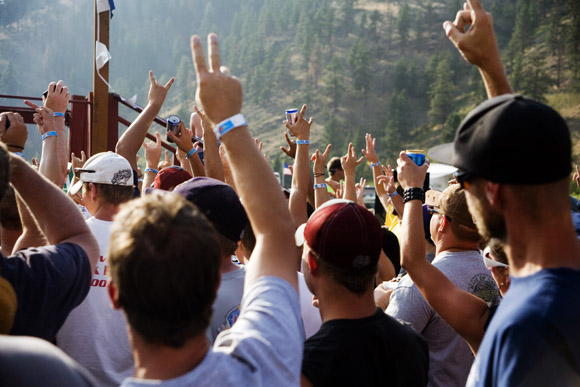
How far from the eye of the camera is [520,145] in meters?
1.65

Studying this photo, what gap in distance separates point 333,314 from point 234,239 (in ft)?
2.09

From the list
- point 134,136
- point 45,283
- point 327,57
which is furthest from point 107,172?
point 327,57

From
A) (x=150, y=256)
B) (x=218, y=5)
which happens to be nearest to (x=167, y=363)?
(x=150, y=256)

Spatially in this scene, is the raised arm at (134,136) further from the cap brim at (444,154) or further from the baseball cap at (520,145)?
the baseball cap at (520,145)

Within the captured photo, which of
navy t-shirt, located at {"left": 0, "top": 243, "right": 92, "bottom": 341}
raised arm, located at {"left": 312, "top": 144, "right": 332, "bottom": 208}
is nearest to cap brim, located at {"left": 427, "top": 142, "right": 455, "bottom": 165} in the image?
navy t-shirt, located at {"left": 0, "top": 243, "right": 92, "bottom": 341}

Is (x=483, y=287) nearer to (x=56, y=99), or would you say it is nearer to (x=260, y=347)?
(x=260, y=347)

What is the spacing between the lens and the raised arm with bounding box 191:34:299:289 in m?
1.73

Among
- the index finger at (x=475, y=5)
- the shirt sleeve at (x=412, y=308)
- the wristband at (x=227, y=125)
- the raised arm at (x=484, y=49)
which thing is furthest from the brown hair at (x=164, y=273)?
the shirt sleeve at (x=412, y=308)

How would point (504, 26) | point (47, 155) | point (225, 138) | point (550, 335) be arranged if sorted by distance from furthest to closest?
point (504, 26), point (47, 155), point (225, 138), point (550, 335)

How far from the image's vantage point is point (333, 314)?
2.26 m

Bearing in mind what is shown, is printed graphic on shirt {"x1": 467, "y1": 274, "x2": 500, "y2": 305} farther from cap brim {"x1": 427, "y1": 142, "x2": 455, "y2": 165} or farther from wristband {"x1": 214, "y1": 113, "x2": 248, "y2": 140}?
wristband {"x1": 214, "y1": 113, "x2": 248, "y2": 140}

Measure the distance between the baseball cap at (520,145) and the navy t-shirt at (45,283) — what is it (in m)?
1.40

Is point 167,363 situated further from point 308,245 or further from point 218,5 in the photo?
point 218,5

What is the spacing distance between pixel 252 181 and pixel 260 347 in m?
0.50
